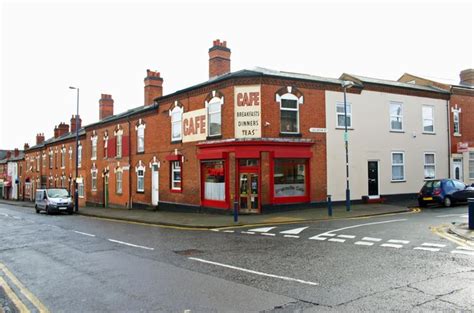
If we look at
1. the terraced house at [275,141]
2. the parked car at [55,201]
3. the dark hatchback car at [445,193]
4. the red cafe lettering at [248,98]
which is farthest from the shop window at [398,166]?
the parked car at [55,201]

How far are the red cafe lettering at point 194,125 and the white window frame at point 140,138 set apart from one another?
6.47 metres

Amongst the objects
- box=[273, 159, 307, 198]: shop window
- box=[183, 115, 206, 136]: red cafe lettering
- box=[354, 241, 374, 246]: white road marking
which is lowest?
box=[354, 241, 374, 246]: white road marking

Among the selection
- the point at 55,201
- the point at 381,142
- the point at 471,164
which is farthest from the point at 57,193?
the point at 471,164

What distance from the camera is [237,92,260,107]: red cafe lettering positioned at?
67.7 feet

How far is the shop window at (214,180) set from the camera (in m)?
21.4

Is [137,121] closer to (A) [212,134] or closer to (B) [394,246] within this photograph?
(A) [212,134]

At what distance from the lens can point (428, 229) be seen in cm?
1329

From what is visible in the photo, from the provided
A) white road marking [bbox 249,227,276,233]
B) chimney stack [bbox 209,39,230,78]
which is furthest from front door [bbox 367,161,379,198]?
chimney stack [bbox 209,39,230,78]

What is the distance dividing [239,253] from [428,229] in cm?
711

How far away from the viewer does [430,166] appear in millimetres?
26672

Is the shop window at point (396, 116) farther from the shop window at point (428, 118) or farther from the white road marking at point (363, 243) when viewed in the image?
the white road marking at point (363, 243)

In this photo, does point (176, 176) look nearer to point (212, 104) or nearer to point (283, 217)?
point (212, 104)

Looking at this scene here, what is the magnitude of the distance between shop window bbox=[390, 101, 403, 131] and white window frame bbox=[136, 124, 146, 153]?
17759mm

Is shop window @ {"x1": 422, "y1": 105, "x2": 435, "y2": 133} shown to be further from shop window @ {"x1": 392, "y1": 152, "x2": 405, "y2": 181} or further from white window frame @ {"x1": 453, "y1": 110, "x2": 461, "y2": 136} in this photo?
shop window @ {"x1": 392, "y1": 152, "x2": 405, "y2": 181}
